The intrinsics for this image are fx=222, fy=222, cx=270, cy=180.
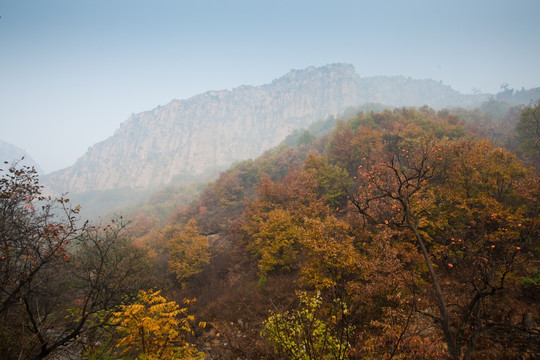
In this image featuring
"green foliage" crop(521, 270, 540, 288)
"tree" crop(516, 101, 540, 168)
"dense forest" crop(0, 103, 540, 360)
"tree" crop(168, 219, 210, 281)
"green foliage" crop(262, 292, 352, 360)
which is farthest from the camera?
"tree" crop(516, 101, 540, 168)

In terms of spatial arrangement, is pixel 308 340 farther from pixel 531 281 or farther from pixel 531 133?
pixel 531 133

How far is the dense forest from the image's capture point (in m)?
6.61

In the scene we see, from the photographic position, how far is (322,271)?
15.1 m

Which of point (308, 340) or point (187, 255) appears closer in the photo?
point (308, 340)

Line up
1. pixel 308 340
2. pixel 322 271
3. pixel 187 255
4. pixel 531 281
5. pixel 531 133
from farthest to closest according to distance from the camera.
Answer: pixel 531 133
pixel 187 255
pixel 322 271
pixel 531 281
pixel 308 340

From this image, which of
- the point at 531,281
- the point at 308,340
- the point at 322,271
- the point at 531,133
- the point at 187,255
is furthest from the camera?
the point at 531,133

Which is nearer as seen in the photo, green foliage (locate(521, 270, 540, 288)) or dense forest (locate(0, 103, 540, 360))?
dense forest (locate(0, 103, 540, 360))

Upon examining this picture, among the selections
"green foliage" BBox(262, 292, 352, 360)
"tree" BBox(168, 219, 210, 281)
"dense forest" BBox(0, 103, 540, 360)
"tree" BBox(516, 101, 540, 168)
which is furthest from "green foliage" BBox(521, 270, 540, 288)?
"tree" BBox(168, 219, 210, 281)

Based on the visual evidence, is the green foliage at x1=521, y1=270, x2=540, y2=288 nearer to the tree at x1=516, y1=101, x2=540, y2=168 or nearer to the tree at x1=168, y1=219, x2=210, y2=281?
the tree at x1=516, y1=101, x2=540, y2=168

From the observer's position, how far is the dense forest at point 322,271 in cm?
661

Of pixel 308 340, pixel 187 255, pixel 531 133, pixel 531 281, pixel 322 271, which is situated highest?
pixel 531 133

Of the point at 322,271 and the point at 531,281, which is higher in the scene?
the point at 531,281

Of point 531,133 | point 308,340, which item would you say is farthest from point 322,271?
point 531,133

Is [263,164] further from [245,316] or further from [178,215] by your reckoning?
[245,316]
